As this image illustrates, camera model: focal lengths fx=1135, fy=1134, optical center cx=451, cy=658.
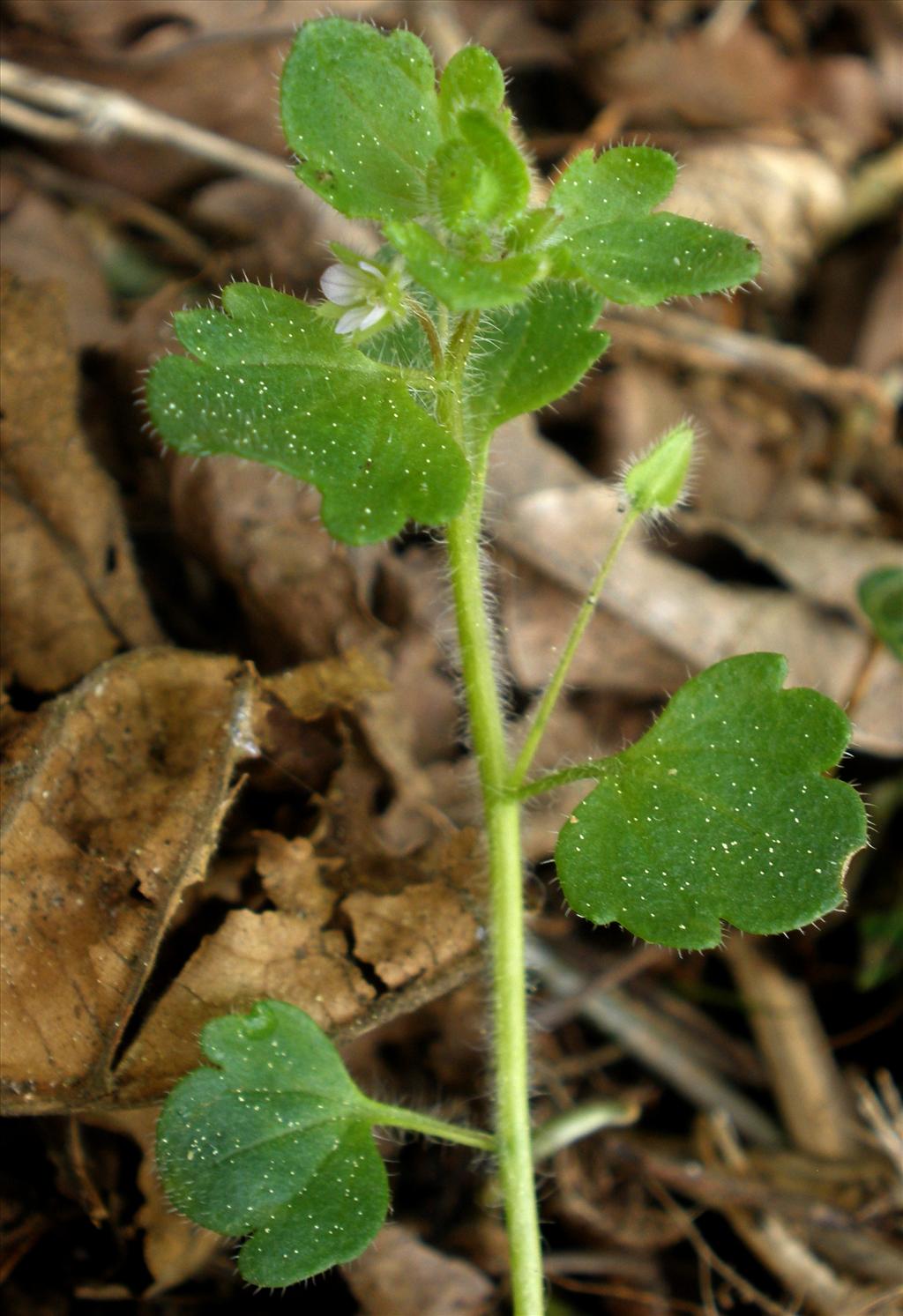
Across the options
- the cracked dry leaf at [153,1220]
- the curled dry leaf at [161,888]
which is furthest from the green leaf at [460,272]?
the cracked dry leaf at [153,1220]

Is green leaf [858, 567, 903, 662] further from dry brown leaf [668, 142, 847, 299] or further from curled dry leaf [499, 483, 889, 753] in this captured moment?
dry brown leaf [668, 142, 847, 299]

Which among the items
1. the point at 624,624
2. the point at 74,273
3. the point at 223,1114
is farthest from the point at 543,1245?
the point at 74,273

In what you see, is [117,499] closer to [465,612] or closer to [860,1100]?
[465,612]

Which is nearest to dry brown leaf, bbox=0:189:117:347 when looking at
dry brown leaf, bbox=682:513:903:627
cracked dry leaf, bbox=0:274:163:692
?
cracked dry leaf, bbox=0:274:163:692

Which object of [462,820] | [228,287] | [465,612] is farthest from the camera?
[462,820]

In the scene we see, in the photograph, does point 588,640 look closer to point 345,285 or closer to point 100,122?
point 345,285
